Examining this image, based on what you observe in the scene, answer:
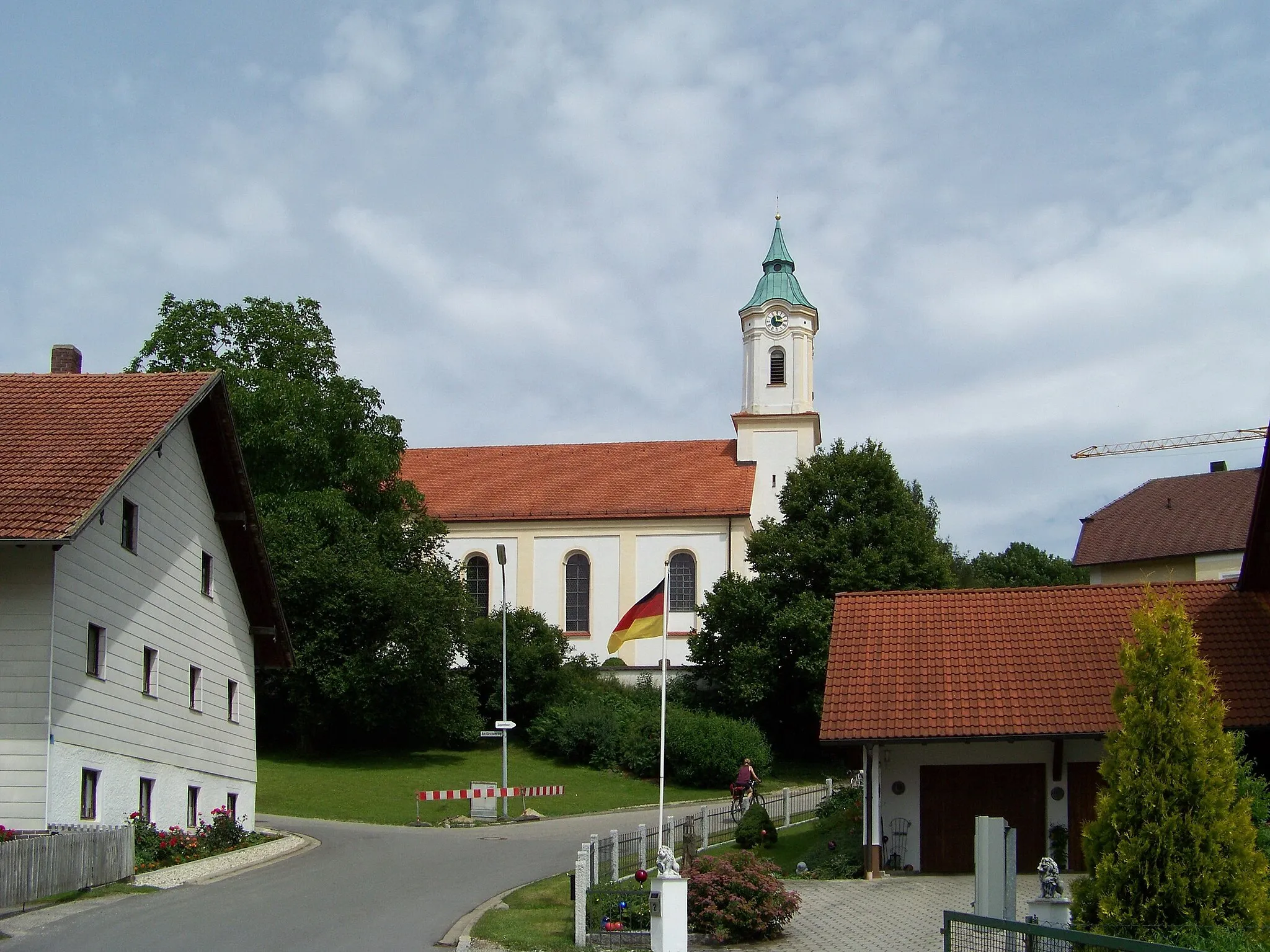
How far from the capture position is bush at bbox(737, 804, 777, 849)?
2570cm

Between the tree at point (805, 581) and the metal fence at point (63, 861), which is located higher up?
the tree at point (805, 581)

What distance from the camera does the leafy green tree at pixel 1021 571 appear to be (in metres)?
81.7

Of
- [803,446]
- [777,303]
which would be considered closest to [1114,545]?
[803,446]

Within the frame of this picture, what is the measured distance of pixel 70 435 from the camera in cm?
2292

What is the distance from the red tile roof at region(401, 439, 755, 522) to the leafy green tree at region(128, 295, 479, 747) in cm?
1246

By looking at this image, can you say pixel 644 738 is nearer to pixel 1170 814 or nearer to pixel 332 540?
pixel 332 540

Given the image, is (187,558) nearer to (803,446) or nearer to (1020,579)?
(803,446)

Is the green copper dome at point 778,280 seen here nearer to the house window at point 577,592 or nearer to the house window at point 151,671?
the house window at point 577,592

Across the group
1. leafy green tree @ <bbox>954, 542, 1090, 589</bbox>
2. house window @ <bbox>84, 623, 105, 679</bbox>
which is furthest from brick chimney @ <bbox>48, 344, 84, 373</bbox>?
leafy green tree @ <bbox>954, 542, 1090, 589</bbox>

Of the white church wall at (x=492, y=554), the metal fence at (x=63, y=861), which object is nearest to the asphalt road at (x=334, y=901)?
the metal fence at (x=63, y=861)

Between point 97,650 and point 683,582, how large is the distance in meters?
41.2

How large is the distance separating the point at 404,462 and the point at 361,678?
2473 centimetres

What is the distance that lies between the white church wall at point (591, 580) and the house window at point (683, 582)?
2603 millimetres

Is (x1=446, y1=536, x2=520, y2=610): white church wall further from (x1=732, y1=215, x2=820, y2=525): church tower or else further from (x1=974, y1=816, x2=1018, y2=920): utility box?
(x1=974, y1=816, x2=1018, y2=920): utility box
